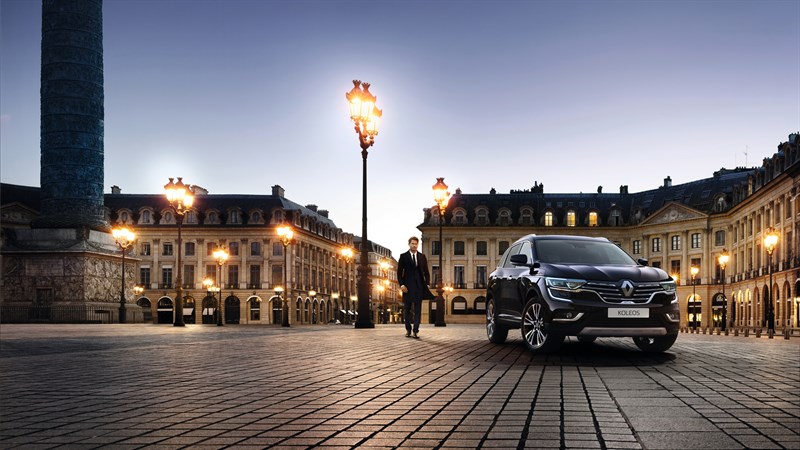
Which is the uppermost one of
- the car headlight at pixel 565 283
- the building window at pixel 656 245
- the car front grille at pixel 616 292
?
the building window at pixel 656 245

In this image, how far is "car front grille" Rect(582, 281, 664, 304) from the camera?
11.0 meters

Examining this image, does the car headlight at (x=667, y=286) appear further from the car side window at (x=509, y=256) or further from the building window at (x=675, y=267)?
the building window at (x=675, y=267)

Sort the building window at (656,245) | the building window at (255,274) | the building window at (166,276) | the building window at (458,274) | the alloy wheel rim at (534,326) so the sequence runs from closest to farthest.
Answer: the alloy wheel rim at (534,326) < the building window at (166,276) < the building window at (255,274) < the building window at (656,245) < the building window at (458,274)

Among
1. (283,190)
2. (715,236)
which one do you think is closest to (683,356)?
(715,236)

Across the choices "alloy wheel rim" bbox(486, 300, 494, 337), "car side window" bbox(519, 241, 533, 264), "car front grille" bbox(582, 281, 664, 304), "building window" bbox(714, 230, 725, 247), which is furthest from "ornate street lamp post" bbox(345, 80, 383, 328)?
"building window" bbox(714, 230, 725, 247)

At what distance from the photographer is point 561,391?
7.58 metres

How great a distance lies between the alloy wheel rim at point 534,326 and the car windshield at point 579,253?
835 mm

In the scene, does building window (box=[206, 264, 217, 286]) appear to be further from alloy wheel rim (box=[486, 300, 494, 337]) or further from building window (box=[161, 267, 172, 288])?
alloy wheel rim (box=[486, 300, 494, 337])

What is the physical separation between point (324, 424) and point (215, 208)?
88097 millimetres

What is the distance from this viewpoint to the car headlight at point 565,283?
11.2m

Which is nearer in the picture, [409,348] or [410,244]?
Answer: [409,348]

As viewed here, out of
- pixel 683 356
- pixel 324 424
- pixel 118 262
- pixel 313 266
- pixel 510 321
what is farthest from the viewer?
pixel 313 266

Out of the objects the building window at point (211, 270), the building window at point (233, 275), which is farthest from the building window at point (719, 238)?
the building window at point (211, 270)

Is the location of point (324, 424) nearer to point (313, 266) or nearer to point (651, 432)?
point (651, 432)
